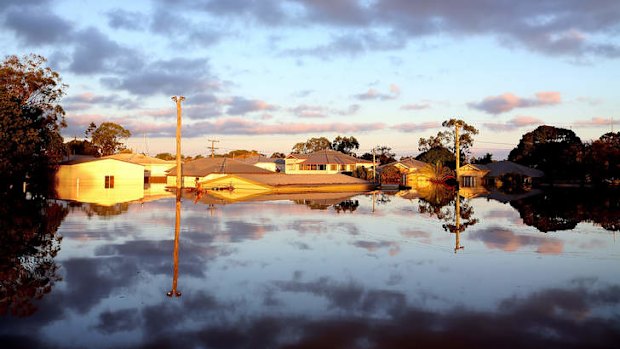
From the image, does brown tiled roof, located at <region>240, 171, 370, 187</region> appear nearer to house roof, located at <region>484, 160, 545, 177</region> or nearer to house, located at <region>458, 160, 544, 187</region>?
house, located at <region>458, 160, 544, 187</region>

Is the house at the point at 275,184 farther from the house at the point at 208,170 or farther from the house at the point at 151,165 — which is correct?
the house at the point at 151,165

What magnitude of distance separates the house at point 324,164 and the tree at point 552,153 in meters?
30.3

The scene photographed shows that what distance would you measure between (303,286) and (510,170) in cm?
7985

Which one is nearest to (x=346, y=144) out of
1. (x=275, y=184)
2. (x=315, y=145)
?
(x=315, y=145)

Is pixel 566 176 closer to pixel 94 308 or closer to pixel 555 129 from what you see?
pixel 555 129

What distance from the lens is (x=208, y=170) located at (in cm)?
6372

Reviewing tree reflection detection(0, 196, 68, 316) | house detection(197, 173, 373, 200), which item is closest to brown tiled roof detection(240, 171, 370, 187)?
house detection(197, 173, 373, 200)

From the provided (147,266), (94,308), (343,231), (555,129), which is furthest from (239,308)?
(555,129)

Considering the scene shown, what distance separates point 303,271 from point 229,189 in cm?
4106

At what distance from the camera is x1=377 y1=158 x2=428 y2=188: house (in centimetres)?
8356

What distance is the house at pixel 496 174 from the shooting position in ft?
274

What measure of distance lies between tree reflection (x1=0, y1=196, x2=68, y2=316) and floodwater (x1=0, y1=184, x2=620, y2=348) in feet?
0.18

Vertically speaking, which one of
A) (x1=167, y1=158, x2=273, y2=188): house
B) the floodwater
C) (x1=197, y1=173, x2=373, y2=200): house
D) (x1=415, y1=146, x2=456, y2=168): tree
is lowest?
the floodwater

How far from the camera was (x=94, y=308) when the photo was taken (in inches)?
384
